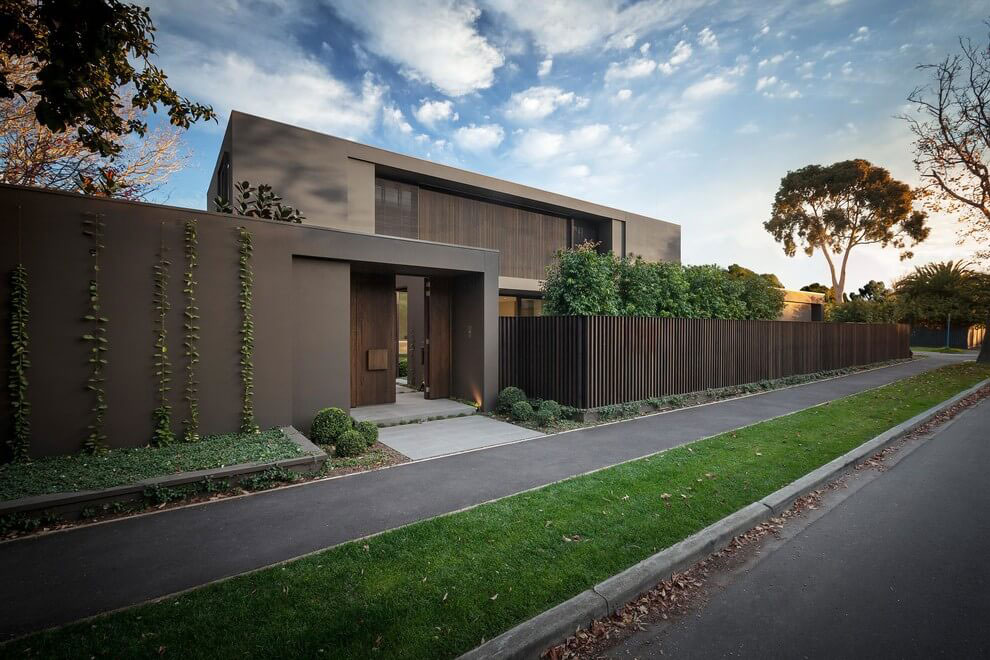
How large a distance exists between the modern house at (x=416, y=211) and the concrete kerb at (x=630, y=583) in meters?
7.48

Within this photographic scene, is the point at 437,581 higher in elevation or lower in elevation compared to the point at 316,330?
lower

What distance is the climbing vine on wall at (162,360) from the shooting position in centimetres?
550

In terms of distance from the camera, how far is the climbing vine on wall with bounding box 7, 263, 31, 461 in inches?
183

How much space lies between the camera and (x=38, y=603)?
271 cm

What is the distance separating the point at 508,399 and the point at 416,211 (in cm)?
800

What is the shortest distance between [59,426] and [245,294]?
255cm

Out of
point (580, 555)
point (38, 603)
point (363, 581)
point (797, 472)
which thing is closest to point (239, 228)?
point (38, 603)

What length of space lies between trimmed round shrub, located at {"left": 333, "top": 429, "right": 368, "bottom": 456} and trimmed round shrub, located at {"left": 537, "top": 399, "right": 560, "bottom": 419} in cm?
358

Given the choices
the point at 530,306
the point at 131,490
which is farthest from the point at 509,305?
A: the point at 131,490

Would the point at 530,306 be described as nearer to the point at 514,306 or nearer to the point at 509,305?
the point at 514,306

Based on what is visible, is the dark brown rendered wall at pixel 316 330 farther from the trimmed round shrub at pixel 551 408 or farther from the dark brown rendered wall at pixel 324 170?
the dark brown rendered wall at pixel 324 170

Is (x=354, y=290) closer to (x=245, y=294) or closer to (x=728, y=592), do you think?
(x=245, y=294)

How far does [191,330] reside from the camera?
5.81 m

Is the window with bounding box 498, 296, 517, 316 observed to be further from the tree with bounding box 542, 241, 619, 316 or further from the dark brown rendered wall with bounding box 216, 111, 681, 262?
the tree with bounding box 542, 241, 619, 316
